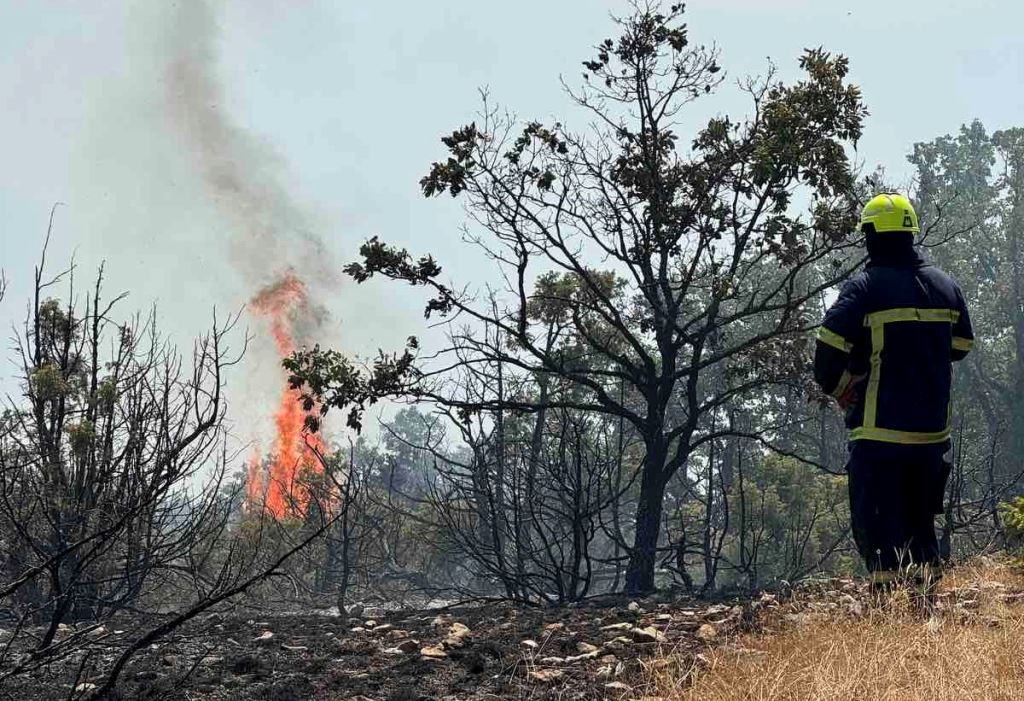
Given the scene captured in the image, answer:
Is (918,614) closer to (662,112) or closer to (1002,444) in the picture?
(662,112)

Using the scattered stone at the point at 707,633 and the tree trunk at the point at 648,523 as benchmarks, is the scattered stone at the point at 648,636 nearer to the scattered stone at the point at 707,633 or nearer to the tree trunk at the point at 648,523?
the scattered stone at the point at 707,633

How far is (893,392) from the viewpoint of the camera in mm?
5301

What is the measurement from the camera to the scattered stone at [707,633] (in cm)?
562

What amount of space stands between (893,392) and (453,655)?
2.50 metres

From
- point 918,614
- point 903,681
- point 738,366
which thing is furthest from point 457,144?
point 903,681

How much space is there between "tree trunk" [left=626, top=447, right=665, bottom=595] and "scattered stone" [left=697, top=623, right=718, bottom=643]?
4471 mm

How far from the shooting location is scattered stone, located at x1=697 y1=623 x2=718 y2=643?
562 cm

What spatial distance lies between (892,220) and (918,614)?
74.0 inches

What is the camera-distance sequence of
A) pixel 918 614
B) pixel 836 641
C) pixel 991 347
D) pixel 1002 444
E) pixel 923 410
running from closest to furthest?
pixel 836 641 < pixel 918 614 < pixel 923 410 < pixel 1002 444 < pixel 991 347

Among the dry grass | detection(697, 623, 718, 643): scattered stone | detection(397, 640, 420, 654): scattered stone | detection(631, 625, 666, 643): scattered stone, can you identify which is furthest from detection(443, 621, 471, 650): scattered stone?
the dry grass

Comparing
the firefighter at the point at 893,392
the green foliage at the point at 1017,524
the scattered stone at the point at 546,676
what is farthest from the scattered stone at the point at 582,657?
the green foliage at the point at 1017,524

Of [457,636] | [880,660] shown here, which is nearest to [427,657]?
[457,636]

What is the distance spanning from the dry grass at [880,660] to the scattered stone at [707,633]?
9.9 inches

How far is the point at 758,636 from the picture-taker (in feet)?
17.9
